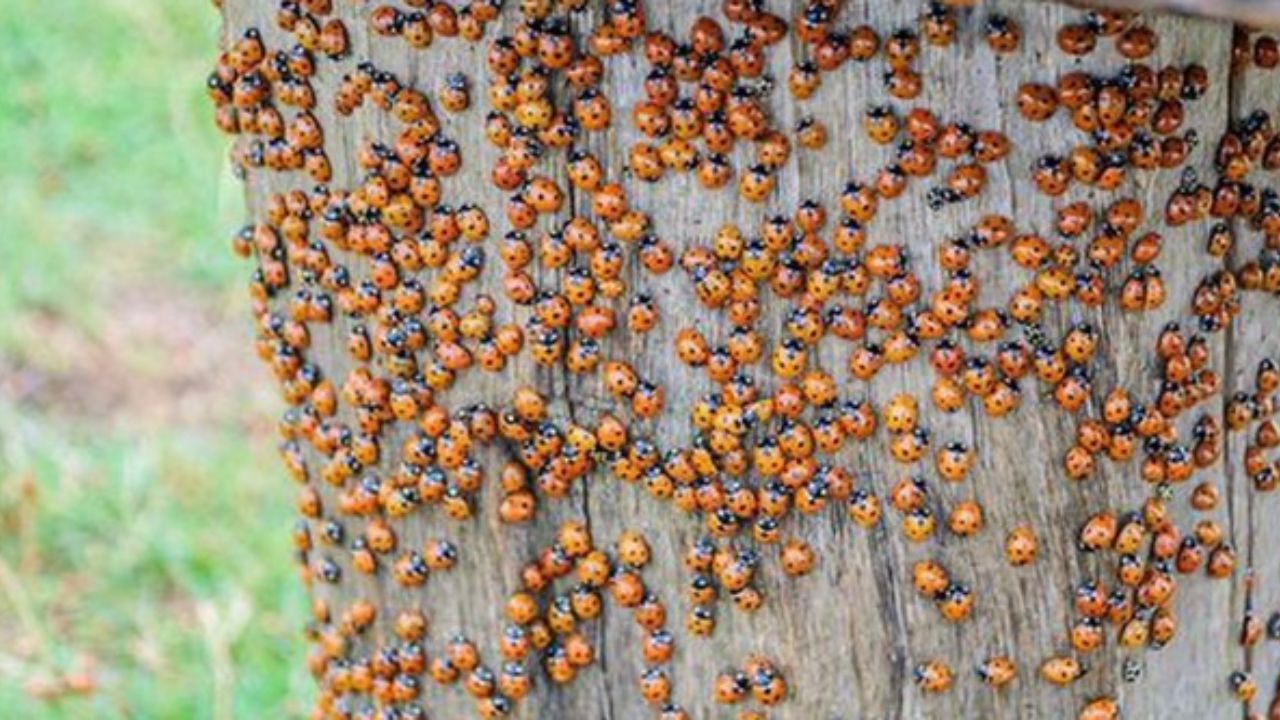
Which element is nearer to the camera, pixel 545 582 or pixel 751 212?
pixel 751 212

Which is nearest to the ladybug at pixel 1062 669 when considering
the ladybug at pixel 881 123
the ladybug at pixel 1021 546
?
the ladybug at pixel 1021 546

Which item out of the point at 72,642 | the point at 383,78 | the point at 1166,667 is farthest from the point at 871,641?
the point at 72,642

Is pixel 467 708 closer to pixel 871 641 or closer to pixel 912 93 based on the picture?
pixel 871 641

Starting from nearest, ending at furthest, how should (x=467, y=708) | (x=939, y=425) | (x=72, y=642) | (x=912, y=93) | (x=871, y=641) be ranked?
(x=912, y=93)
(x=939, y=425)
(x=871, y=641)
(x=467, y=708)
(x=72, y=642)

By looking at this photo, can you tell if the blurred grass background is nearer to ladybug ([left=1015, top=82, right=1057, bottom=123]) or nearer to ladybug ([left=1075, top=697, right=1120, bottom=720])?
ladybug ([left=1075, top=697, right=1120, bottom=720])

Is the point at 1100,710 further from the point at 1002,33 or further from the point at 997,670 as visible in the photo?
the point at 1002,33

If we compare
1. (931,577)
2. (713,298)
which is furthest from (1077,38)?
(931,577)

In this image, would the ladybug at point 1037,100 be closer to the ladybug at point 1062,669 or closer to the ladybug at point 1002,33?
the ladybug at point 1002,33
